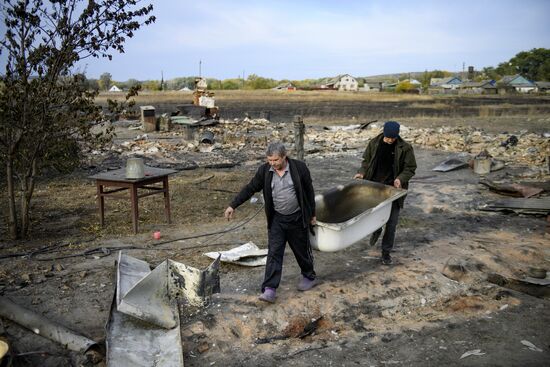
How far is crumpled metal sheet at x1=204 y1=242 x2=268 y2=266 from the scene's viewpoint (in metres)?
5.70

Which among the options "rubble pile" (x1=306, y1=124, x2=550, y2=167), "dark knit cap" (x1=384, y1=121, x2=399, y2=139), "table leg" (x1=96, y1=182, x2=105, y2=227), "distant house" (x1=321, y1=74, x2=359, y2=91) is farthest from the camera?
"distant house" (x1=321, y1=74, x2=359, y2=91)

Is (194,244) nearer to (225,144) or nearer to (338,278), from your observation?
(338,278)

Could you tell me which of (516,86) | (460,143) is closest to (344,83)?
(516,86)

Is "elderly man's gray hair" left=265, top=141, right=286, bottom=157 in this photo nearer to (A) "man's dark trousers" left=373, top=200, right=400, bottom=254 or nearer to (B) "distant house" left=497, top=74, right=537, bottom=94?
(A) "man's dark trousers" left=373, top=200, right=400, bottom=254

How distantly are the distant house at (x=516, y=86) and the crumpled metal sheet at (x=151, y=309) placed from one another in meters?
72.4

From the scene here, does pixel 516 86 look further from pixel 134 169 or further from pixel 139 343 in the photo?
pixel 139 343

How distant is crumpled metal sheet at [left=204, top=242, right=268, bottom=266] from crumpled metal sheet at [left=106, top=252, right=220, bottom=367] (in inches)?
36.6

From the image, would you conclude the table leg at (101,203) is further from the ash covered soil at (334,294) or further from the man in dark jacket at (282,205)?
the man in dark jacket at (282,205)

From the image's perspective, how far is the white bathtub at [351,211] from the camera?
4.79 metres

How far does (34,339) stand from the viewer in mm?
3990

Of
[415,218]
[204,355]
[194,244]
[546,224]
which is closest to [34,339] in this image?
[204,355]

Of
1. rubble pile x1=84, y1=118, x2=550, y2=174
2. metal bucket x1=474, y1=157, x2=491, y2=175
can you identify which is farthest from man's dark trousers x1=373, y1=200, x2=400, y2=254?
rubble pile x1=84, y1=118, x2=550, y2=174

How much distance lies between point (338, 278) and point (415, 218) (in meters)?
3.16

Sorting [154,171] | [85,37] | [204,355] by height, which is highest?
[85,37]
